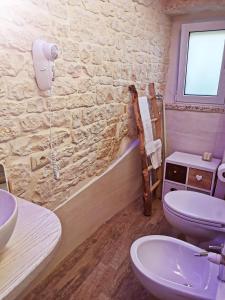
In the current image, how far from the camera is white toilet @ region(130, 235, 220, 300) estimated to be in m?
1.18

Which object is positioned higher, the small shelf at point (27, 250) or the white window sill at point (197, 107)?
the white window sill at point (197, 107)

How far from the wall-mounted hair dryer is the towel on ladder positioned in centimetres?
119

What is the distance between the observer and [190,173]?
8.20 feet

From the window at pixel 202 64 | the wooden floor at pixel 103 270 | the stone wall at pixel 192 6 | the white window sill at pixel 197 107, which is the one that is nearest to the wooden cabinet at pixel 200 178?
the wooden floor at pixel 103 270

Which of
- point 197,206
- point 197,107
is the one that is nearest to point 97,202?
point 197,206

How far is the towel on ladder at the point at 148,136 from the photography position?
7.84 feet

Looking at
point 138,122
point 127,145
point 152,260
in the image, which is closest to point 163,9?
point 138,122

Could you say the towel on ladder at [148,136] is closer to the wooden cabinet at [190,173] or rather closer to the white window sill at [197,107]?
the wooden cabinet at [190,173]

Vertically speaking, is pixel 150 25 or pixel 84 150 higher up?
pixel 150 25

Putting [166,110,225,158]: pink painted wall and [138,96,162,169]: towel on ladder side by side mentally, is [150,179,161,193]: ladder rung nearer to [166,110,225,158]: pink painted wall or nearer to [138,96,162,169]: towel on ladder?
[138,96,162,169]: towel on ladder

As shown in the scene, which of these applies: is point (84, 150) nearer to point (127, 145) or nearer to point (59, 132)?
point (59, 132)

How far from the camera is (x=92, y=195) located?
2033 millimetres

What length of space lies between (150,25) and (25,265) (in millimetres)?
2373

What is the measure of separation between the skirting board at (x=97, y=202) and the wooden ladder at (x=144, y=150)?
0.57 feet
